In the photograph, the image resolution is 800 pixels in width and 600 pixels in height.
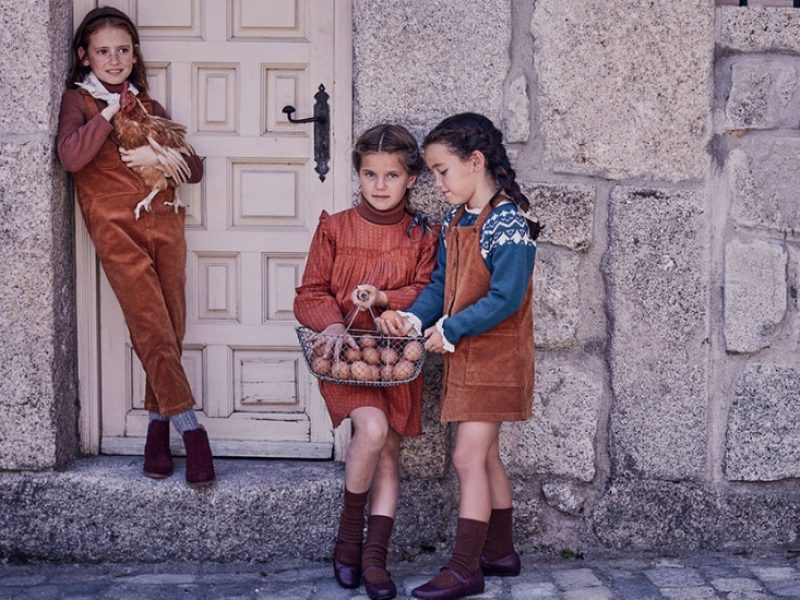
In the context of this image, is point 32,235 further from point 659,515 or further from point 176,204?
point 659,515

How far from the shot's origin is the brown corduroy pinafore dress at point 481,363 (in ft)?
11.6

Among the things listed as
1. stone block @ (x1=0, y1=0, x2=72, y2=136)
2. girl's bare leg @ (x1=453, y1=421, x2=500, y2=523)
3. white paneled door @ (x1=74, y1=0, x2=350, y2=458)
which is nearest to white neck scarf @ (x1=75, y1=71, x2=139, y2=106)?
stone block @ (x1=0, y1=0, x2=72, y2=136)

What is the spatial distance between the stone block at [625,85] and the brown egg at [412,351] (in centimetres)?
89

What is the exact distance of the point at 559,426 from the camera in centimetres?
400

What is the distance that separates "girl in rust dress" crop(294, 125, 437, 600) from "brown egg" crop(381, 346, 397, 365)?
21 cm

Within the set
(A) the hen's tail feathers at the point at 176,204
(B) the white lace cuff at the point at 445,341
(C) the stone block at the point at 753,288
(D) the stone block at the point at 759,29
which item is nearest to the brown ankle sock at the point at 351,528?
(B) the white lace cuff at the point at 445,341

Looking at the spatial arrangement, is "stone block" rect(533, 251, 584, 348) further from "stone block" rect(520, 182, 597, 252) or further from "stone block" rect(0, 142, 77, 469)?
"stone block" rect(0, 142, 77, 469)

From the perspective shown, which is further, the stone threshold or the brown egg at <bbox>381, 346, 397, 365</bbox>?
the stone threshold

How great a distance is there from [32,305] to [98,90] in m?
0.80

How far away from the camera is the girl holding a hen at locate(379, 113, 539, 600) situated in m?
3.54

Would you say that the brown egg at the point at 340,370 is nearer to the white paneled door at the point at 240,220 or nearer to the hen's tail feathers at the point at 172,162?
the white paneled door at the point at 240,220

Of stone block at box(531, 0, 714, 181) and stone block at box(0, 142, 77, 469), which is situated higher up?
stone block at box(531, 0, 714, 181)

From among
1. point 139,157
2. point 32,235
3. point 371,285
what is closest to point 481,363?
point 371,285

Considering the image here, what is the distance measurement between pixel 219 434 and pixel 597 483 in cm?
144
